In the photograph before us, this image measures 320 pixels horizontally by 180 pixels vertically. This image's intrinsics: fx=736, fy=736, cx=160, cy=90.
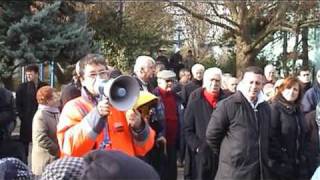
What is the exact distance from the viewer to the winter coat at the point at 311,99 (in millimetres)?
9532

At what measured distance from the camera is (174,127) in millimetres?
8531

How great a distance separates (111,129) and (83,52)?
1173 cm

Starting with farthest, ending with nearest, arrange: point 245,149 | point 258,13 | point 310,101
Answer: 1. point 258,13
2. point 310,101
3. point 245,149

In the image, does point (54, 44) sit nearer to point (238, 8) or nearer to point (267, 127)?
point (267, 127)

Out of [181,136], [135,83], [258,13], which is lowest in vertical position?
[181,136]

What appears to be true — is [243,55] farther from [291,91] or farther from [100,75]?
[100,75]

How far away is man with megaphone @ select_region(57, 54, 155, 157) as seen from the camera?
438 centimetres

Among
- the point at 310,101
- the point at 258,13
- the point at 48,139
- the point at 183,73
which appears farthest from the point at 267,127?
the point at 258,13

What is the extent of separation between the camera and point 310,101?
380 inches

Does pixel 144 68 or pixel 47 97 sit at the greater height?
pixel 144 68

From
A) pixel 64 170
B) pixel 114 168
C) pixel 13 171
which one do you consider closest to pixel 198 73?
pixel 13 171

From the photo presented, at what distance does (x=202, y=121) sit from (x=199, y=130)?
104mm

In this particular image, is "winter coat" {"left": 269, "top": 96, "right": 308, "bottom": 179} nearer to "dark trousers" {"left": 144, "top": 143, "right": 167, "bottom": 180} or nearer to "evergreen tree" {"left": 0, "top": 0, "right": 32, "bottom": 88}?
"dark trousers" {"left": 144, "top": 143, "right": 167, "bottom": 180}

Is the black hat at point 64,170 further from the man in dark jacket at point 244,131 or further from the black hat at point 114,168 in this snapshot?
the man in dark jacket at point 244,131
